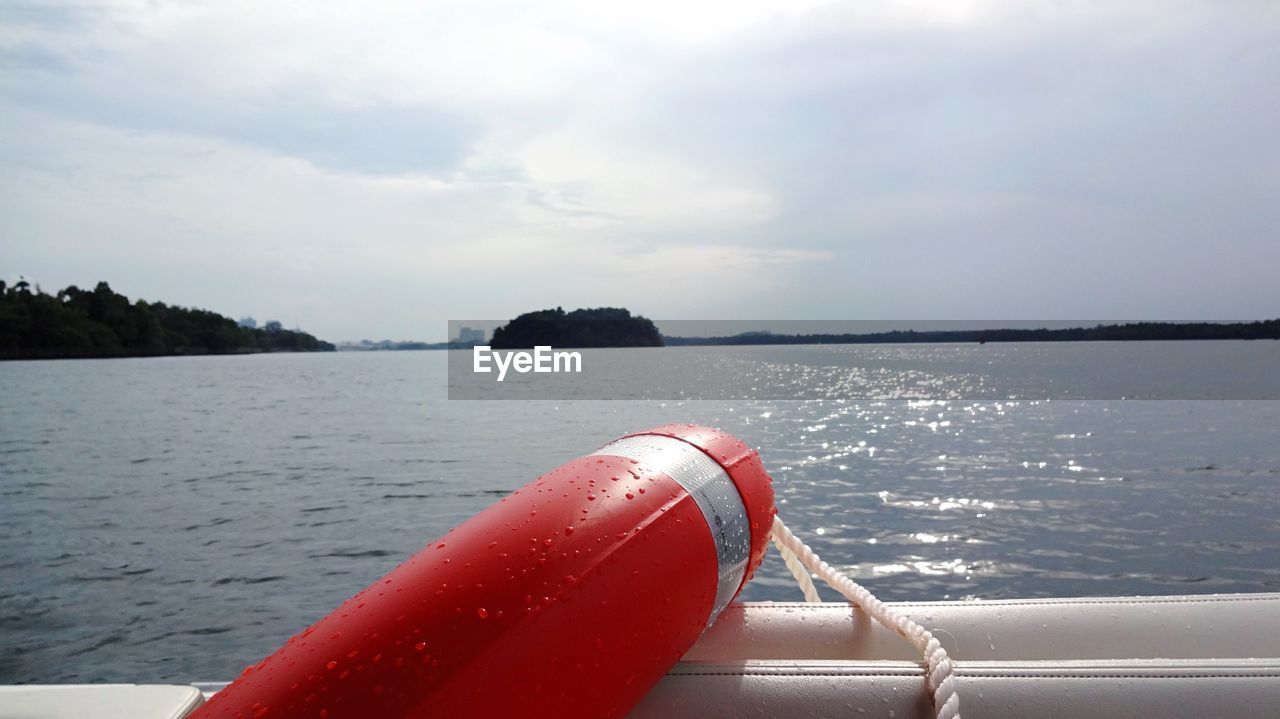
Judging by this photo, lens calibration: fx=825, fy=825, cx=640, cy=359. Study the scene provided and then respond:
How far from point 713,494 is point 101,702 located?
4.46 feet

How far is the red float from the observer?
1324 mm

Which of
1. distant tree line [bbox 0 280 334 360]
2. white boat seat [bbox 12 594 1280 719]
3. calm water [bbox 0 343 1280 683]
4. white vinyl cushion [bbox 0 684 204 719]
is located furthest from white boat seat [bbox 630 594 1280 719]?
distant tree line [bbox 0 280 334 360]

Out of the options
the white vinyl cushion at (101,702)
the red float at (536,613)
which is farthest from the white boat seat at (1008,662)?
the white vinyl cushion at (101,702)

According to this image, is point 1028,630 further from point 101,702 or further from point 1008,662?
point 101,702

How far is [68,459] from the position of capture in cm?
1409

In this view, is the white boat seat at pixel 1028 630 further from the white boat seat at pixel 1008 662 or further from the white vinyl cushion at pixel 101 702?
the white vinyl cushion at pixel 101 702

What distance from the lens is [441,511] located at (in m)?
9.33

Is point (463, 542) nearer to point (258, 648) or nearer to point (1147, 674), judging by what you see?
point (1147, 674)

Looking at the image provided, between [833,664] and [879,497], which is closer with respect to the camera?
[833,664]

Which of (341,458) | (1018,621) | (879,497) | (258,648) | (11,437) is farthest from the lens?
(11,437)

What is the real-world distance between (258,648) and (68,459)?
454 inches

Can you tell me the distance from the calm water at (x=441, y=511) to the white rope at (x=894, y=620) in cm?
366

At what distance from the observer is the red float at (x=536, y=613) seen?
52.1 inches

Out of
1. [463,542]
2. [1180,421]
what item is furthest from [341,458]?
[1180,421]
